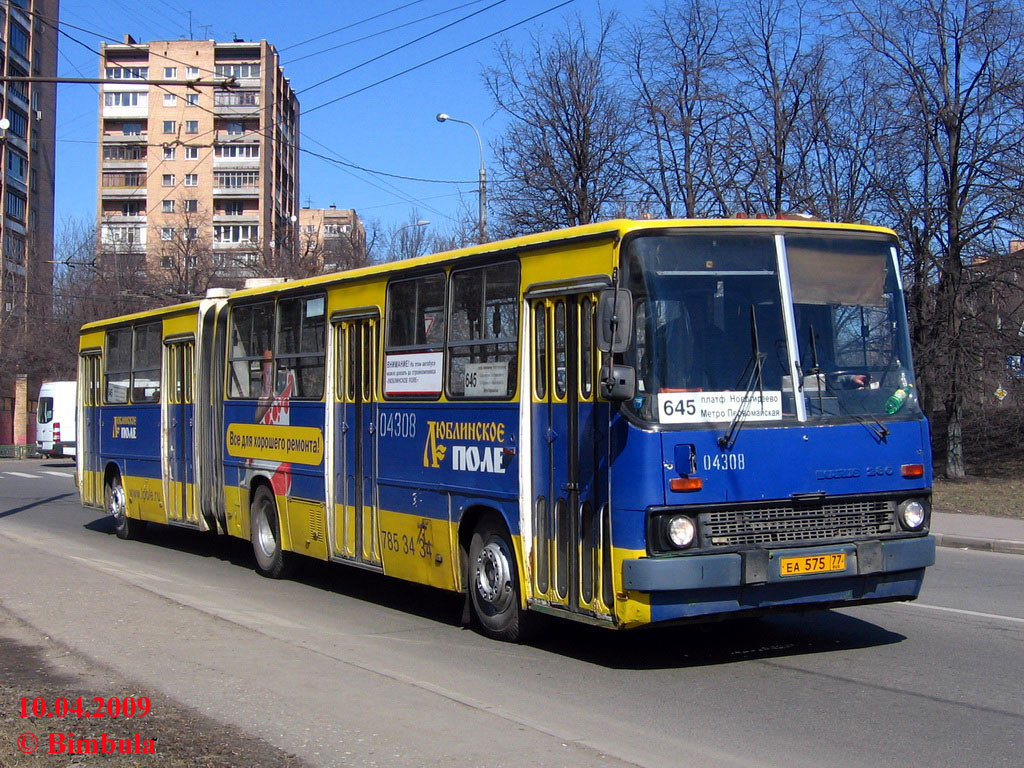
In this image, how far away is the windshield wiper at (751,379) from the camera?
7766 mm

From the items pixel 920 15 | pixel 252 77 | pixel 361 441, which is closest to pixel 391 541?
pixel 361 441

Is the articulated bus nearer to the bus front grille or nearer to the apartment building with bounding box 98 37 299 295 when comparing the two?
the bus front grille

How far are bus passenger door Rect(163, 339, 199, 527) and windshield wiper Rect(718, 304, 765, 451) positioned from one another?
9.32 meters

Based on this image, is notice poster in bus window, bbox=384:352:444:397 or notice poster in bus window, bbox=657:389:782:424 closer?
notice poster in bus window, bbox=657:389:782:424

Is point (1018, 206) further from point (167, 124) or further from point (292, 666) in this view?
point (167, 124)

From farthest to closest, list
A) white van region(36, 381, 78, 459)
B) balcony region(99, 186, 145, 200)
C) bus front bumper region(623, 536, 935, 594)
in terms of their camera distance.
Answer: balcony region(99, 186, 145, 200)
white van region(36, 381, 78, 459)
bus front bumper region(623, 536, 935, 594)

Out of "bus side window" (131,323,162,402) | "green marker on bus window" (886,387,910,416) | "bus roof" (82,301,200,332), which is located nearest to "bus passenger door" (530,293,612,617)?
"green marker on bus window" (886,387,910,416)

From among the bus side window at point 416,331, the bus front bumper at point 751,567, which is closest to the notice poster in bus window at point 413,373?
the bus side window at point 416,331

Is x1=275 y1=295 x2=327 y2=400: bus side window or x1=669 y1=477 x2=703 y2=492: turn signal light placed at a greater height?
x1=275 y1=295 x2=327 y2=400: bus side window

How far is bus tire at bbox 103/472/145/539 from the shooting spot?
17891 millimetres

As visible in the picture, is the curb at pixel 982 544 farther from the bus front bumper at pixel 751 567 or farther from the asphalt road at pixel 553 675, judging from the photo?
the bus front bumper at pixel 751 567

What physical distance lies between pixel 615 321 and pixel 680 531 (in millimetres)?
1395

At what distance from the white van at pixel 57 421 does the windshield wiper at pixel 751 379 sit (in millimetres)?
42555

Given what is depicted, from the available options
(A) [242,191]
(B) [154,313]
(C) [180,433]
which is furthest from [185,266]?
(C) [180,433]
